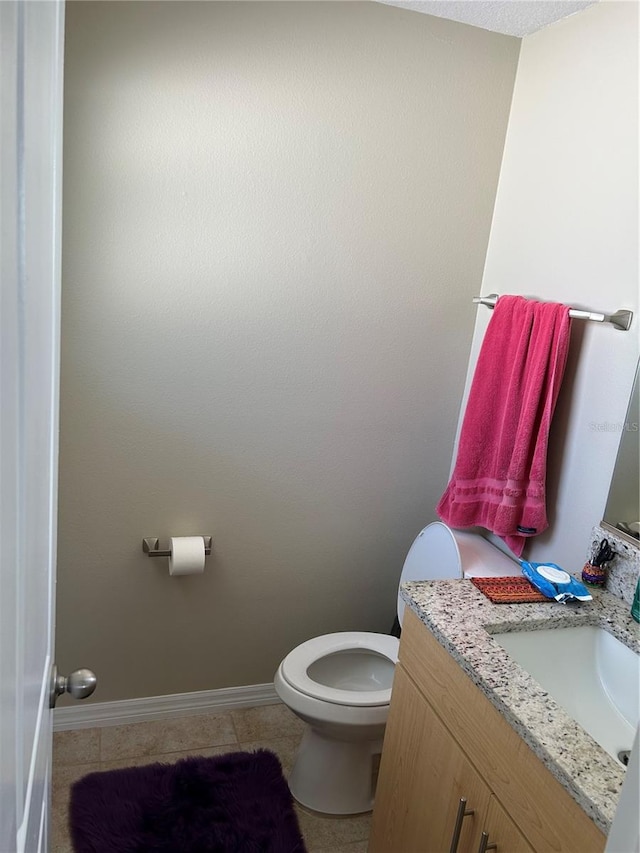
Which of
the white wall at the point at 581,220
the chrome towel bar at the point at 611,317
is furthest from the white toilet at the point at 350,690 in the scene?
the chrome towel bar at the point at 611,317

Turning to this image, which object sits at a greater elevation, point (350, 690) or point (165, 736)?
point (350, 690)

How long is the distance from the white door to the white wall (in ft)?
4.58

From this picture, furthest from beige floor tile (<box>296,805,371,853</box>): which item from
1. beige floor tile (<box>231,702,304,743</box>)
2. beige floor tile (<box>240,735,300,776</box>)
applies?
beige floor tile (<box>231,702,304,743</box>)

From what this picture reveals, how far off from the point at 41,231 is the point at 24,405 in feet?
0.55

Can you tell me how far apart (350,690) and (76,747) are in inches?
35.6

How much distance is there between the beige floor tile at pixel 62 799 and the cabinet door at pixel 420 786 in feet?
2.76

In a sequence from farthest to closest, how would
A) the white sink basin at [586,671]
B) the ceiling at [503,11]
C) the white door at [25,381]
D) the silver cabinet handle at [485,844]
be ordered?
1. the ceiling at [503,11]
2. the white sink basin at [586,671]
3. the silver cabinet handle at [485,844]
4. the white door at [25,381]

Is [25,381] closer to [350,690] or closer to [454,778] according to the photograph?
[454,778]

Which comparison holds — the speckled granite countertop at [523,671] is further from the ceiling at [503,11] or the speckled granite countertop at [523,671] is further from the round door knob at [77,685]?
the ceiling at [503,11]

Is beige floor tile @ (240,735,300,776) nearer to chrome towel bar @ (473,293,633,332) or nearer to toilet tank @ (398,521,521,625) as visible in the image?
toilet tank @ (398,521,521,625)

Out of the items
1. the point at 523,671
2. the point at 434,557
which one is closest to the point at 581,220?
the point at 434,557

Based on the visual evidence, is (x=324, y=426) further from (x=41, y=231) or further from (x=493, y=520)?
(x=41, y=231)

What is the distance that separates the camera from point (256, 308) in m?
2.12

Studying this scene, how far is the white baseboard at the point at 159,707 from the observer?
7.55ft
